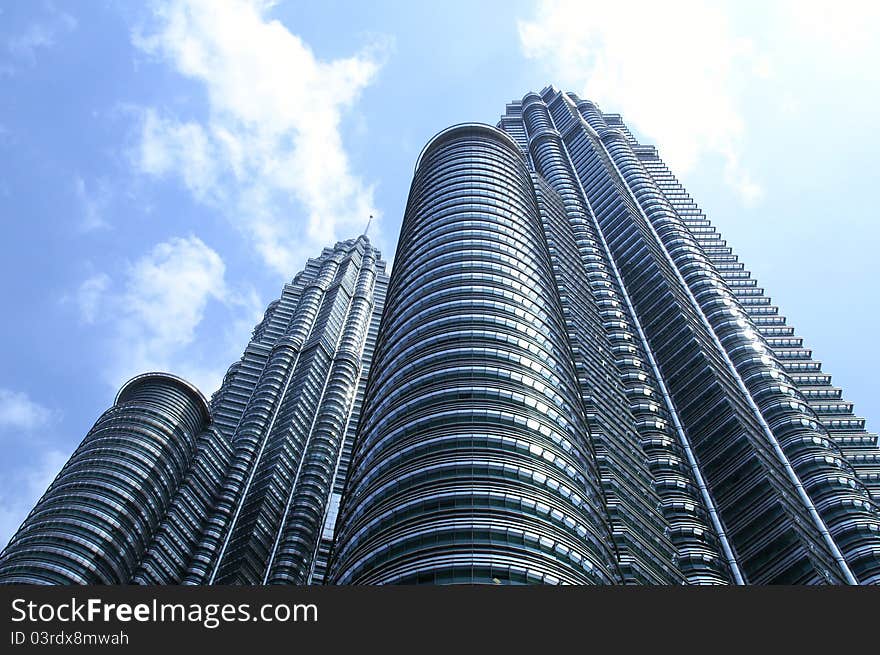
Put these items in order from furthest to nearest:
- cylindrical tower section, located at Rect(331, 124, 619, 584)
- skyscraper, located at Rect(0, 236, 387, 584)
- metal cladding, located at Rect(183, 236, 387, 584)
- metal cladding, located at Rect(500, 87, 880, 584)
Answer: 1. metal cladding, located at Rect(183, 236, 387, 584)
2. skyscraper, located at Rect(0, 236, 387, 584)
3. metal cladding, located at Rect(500, 87, 880, 584)
4. cylindrical tower section, located at Rect(331, 124, 619, 584)

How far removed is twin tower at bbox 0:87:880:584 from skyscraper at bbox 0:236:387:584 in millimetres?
443

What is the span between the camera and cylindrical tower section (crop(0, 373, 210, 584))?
89312 millimetres

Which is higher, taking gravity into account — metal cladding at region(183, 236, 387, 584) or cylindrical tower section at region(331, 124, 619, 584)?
metal cladding at region(183, 236, 387, 584)

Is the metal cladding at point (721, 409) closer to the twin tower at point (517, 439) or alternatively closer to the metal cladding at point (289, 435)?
the twin tower at point (517, 439)

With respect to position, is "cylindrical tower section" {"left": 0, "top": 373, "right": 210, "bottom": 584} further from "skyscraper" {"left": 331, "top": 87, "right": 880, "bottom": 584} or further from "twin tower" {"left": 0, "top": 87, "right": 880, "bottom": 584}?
"skyscraper" {"left": 331, "top": 87, "right": 880, "bottom": 584}

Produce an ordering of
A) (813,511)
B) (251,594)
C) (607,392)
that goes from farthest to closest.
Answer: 1. (607,392)
2. (813,511)
3. (251,594)

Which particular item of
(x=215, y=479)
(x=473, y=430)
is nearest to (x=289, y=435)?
(x=215, y=479)

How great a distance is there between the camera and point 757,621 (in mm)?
27891

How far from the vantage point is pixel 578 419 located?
64.4m

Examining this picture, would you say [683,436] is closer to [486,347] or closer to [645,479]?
[645,479]

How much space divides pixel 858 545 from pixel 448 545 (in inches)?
1645

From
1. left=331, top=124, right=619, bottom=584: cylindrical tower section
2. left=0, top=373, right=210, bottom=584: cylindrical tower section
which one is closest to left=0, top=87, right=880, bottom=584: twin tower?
left=331, top=124, right=619, bottom=584: cylindrical tower section

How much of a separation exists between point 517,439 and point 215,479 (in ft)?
276

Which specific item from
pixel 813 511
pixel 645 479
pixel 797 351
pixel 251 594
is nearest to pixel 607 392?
pixel 645 479
